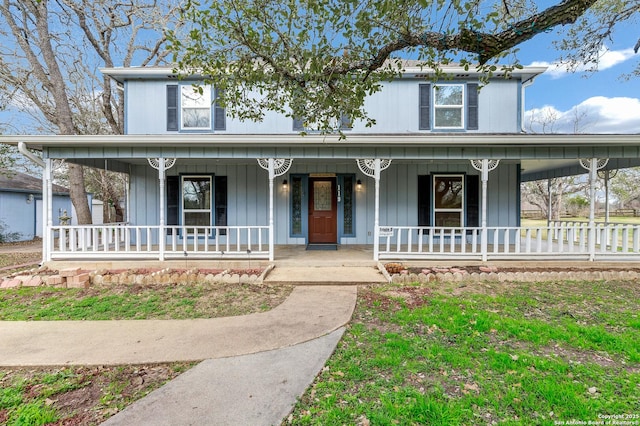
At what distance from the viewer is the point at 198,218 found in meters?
8.90

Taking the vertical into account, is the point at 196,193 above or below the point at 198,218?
above

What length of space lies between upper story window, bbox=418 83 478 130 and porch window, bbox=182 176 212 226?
21.1 feet

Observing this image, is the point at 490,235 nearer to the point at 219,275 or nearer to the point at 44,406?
the point at 219,275

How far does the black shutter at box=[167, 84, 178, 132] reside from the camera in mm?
8703

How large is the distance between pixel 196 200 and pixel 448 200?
7340 mm

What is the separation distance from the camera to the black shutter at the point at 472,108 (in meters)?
8.57

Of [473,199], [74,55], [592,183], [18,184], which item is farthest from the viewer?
[18,184]

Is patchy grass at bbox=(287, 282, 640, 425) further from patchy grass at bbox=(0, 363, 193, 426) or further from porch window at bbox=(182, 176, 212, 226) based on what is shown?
porch window at bbox=(182, 176, 212, 226)

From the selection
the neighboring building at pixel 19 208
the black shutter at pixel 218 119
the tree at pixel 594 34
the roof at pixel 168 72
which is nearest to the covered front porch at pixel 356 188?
the black shutter at pixel 218 119

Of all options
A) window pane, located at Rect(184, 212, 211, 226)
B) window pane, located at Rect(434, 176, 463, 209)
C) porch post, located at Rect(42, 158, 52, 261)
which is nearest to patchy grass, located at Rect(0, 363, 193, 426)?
porch post, located at Rect(42, 158, 52, 261)

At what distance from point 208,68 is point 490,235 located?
335 inches

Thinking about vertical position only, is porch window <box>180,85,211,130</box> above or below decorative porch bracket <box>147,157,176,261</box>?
above

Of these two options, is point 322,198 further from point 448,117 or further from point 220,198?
point 448,117

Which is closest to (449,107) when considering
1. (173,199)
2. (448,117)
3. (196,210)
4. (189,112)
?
(448,117)
